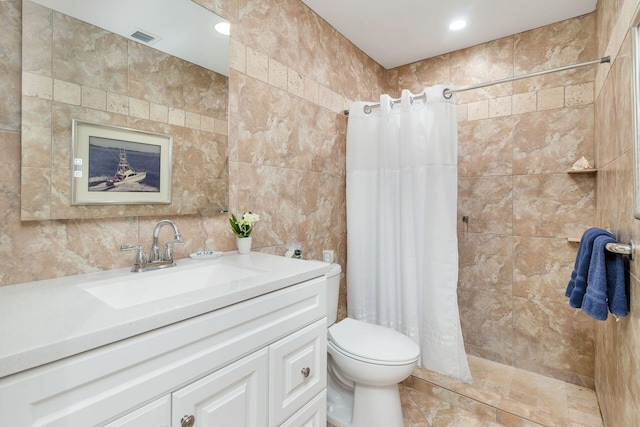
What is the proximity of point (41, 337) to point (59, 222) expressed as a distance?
63 centimetres

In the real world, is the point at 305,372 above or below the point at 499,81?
below

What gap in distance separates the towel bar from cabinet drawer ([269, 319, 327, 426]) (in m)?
1.07

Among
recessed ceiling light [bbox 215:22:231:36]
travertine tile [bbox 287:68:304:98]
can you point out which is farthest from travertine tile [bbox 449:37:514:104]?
recessed ceiling light [bbox 215:22:231:36]

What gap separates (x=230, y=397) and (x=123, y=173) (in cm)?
92

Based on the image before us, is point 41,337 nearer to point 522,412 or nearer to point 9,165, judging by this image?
point 9,165

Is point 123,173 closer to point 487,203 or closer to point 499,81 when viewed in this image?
point 499,81

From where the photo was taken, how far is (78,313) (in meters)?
0.77

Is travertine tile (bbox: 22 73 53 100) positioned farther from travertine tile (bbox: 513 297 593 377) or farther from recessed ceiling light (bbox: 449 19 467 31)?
travertine tile (bbox: 513 297 593 377)

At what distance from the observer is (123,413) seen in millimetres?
712

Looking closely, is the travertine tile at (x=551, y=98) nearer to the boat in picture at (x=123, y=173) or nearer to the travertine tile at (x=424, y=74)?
the travertine tile at (x=424, y=74)

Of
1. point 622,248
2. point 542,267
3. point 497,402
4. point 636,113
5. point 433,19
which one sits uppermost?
point 433,19

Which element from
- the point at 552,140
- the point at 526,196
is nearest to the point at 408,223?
the point at 526,196

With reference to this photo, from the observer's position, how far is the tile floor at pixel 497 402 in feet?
5.69

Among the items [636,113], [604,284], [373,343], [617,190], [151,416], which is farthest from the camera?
[373,343]
